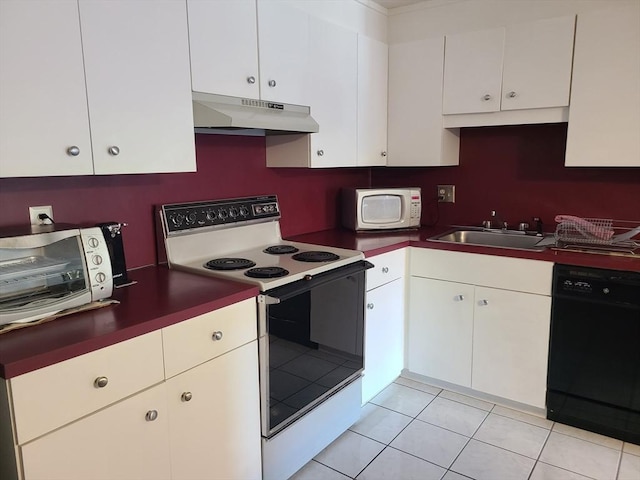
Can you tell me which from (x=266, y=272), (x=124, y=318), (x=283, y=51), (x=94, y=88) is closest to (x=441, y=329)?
(x=266, y=272)

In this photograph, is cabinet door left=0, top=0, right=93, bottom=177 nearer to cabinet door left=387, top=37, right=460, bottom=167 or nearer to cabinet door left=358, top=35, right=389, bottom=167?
cabinet door left=358, top=35, right=389, bottom=167

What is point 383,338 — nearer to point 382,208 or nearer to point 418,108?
point 382,208

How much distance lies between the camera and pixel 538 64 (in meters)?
2.44

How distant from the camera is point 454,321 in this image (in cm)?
259

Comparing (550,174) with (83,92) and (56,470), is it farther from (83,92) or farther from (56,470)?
(56,470)

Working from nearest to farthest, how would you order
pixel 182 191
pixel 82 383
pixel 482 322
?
1. pixel 82 383
2. pixel 182 191
3. pixel 482 322

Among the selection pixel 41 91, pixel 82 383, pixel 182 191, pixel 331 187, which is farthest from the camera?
pixel 331 187

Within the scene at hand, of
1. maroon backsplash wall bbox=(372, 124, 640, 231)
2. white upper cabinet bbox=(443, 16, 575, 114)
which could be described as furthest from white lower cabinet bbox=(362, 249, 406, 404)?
white upper cabinet bbox=(443, 16, 575, 114)

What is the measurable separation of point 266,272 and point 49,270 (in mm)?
747

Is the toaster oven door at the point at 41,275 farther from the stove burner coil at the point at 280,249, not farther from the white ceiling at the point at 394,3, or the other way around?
the white ceiling at the point at 394,3

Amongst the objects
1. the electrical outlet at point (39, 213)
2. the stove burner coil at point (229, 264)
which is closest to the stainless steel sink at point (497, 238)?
the stove burner coil at point (229, 264)

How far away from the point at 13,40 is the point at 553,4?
241cm

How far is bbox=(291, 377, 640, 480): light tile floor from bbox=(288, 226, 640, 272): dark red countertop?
84 centimetres

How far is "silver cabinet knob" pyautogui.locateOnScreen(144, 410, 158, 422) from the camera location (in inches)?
54.7
